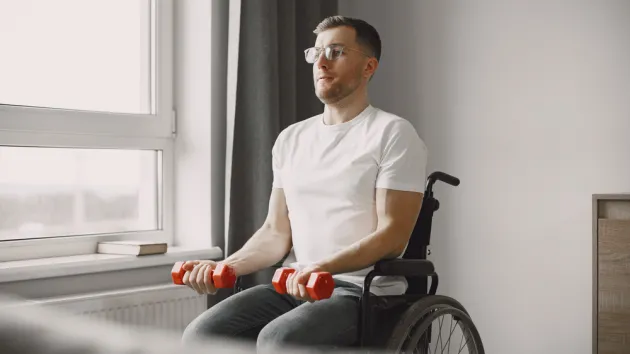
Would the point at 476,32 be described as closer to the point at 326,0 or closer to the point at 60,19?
the point at 326,0

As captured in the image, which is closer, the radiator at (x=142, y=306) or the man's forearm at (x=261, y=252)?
the man's forearm at (x=261, y=252)

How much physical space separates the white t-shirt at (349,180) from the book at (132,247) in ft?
2.01

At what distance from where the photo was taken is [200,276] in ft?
6.02

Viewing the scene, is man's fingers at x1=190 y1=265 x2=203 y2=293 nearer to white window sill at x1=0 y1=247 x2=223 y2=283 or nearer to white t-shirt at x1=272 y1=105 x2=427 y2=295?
white t-shirt at x1=272 y1=105 x2=427 y2=295

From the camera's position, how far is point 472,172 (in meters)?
3.02

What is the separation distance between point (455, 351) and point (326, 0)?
1467mm

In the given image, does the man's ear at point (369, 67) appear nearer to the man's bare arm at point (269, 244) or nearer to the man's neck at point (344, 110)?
the man's neck at point (344, 110)

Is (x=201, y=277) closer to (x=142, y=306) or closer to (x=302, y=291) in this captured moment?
(x=302, y=291)

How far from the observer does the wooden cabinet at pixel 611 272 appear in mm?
2307

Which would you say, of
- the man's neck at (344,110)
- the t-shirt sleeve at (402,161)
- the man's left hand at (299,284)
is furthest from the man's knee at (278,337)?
the man's neck at (344,110)

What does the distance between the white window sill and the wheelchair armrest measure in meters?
0.95

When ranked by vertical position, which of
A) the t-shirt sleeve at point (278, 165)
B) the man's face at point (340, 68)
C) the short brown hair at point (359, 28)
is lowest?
the t-shirt sleeve at point (278, 165)

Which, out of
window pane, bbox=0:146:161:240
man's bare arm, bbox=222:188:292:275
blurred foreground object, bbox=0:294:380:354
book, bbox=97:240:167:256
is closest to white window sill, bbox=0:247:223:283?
book, bbox=97:240:167:256

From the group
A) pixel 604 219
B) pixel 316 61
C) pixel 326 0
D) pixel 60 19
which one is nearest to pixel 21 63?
pixel 60 19
